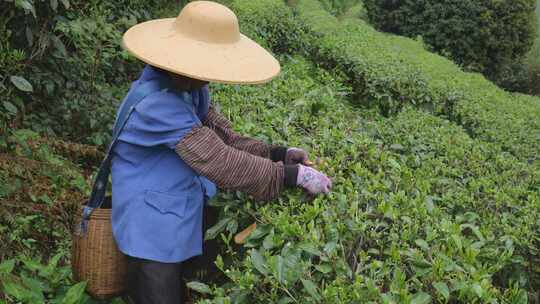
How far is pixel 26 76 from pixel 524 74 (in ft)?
35.1

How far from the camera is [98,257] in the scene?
2338 millimetres

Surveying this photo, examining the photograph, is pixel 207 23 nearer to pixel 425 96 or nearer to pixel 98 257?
pixel 98 257

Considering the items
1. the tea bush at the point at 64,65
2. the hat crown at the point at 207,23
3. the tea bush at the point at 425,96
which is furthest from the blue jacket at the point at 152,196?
the tea bush at the point at 425,96

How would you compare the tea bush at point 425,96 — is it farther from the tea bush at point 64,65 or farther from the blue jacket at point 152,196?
the blue jacket at point 152,196

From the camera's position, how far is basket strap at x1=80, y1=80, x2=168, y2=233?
2.17m

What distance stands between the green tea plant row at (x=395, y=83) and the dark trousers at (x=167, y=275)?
2901 mm

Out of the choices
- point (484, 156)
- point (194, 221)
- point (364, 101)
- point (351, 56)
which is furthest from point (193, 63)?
point (351, 56)

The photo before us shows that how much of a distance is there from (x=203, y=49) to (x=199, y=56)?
1.9 inches

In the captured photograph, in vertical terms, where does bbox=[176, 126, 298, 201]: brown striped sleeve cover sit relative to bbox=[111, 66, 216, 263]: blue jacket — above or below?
above

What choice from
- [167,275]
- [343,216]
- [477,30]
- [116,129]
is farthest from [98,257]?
[477,30]

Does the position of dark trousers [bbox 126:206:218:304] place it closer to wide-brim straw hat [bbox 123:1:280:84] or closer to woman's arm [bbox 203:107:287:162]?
woman's arm [bbox 203:107:287:162]

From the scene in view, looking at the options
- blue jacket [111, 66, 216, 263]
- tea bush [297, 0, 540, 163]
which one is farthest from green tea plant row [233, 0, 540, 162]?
blue jacket [111, 66, 216, 263]

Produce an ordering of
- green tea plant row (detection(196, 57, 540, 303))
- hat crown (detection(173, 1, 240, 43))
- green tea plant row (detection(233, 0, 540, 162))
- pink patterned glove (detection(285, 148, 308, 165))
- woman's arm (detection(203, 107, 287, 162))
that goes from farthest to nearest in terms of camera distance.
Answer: green tea plant row (detection(233, 0, 540, 162)) → woman's arm (detection(203, 107, 287, 162)) → pink patterned glove (detection(285, 148, 308, 165)) → hat crown (detection(173, 1, 240, 43)) → green tea plant row (detection(196, 57, 540, 303))

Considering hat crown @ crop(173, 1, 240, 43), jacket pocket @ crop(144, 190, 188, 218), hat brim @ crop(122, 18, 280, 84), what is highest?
hat crown @ crop(173, 1, 240, 43)
